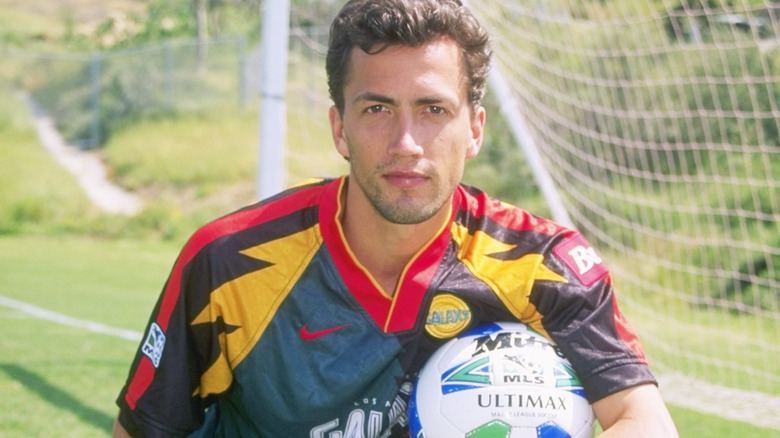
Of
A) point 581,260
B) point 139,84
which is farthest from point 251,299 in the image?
point 139,84

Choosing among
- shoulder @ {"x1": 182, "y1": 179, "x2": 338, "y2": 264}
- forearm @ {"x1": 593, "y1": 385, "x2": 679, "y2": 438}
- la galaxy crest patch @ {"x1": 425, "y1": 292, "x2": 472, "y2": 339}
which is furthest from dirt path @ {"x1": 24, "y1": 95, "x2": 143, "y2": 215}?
forearm @ {"x1": 593, "y1": 385, "x2": 679, "y2": 438}

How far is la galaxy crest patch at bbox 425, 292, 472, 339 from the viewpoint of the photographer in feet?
9.77

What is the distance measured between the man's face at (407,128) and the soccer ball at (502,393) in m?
0.39

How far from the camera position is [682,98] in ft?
26.3

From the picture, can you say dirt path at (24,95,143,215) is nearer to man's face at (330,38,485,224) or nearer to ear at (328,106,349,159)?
ear at (328,106,349,159)

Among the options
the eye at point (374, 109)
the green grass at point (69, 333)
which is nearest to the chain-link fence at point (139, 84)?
the green grass at point (69, 333)

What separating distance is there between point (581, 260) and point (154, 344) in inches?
44.4

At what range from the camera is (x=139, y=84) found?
73.3 feet

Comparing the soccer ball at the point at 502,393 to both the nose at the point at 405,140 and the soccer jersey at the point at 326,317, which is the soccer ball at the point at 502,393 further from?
the nose at the point at 405,140

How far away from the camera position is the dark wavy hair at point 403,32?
2.76m

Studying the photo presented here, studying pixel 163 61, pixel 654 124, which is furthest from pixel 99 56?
pixel 654 124

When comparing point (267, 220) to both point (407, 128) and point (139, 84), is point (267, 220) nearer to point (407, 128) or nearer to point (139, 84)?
point (407, 128)

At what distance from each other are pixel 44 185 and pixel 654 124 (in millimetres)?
12302

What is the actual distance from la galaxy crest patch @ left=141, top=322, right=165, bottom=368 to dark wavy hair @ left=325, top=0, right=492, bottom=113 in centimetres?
74
